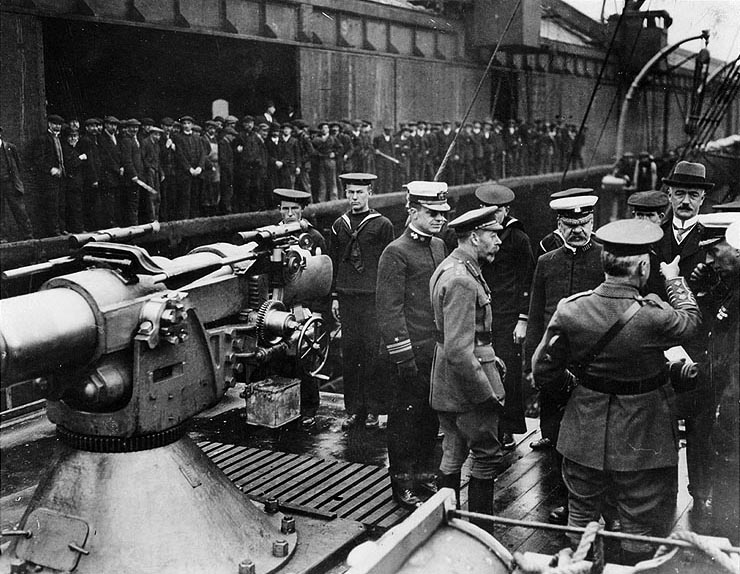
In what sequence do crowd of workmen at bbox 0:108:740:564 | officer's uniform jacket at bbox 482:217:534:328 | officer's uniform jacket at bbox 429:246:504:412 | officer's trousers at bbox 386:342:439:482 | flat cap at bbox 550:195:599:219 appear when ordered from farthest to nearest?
officer's uniform jacket at bbox 482:217:534:328 → flat cap at bbox 550:195:599:219 → officer's trousers at bbox 386:342:439:482 → officer's uniform jacket at bbox 429:246:504:412 → crowd of workmen at bbox 0:108:740:564

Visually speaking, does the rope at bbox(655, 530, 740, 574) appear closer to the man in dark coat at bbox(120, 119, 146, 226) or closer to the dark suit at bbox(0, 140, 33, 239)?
the dark suit at bbox(0, 140, 33, 239)

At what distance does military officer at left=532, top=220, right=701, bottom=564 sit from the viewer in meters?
3.65

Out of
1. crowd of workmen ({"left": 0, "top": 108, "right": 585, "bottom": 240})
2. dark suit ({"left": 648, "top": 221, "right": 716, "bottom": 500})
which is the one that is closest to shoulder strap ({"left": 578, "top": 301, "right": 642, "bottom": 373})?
dark suit ({"left": 648, "top": 221, "right": 716, "bottom": 500})

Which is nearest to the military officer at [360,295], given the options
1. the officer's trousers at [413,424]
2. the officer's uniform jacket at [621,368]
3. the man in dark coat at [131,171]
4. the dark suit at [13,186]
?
the officer's trousers at [413,424]

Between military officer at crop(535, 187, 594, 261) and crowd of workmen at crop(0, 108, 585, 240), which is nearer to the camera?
military officer at crop(535, 187, 594, 261)

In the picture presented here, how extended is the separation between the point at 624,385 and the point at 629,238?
65 cm

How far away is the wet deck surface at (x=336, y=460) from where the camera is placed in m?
4.66

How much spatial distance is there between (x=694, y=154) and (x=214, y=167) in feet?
24.0

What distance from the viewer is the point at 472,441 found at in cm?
442

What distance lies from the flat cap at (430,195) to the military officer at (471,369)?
2.05 ft

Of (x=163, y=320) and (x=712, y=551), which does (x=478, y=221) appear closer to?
(x=163, y=320)

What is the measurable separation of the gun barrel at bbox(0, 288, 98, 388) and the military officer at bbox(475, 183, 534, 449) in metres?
3.20

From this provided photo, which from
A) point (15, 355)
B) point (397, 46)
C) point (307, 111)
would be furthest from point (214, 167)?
point (15, 355)

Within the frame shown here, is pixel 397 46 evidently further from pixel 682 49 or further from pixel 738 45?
pixel 682 49
